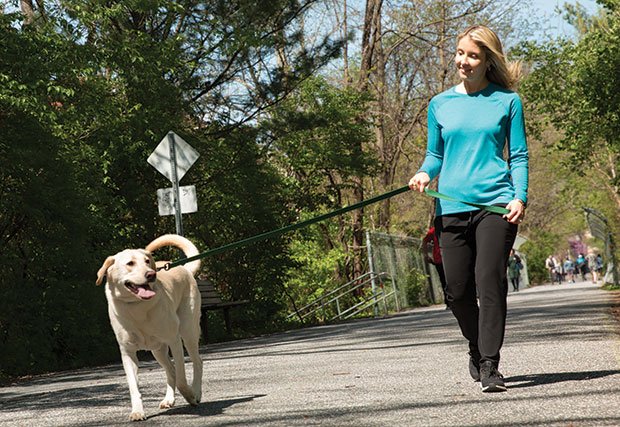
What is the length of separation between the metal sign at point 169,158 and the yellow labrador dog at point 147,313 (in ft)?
26.9

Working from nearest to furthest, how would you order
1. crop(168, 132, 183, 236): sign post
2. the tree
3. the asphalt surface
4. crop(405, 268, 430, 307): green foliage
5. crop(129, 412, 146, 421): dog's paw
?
1. the asphalt surface
2. crop(129, 412, 146, 421): dog's paw
3. crop(168, 132, 183, 236): sign post
4. the tree
5. crop(405, 268, 430, 307): green foliage

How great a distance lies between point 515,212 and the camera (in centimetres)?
611

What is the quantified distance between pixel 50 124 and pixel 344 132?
14110 mm

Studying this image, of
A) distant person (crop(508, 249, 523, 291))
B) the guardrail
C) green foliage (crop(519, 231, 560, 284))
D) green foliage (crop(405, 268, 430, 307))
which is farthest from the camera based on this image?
green foliage (crop(519, 231, 560, 284))

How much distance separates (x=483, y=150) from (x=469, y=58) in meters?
0.54

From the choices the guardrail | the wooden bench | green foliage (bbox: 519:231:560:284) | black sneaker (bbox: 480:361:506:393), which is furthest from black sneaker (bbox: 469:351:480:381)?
green foliage (bbox: 519:231:560:284)

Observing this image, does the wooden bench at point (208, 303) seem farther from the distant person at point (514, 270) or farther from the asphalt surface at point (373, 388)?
the distant person at point (514, 270)

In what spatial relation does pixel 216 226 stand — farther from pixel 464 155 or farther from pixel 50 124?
pixel 464 155

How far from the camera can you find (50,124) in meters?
14.6

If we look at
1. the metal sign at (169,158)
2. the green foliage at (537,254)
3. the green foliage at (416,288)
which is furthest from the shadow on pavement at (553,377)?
the green foliage at (537,254)

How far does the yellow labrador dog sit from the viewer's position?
6152mm

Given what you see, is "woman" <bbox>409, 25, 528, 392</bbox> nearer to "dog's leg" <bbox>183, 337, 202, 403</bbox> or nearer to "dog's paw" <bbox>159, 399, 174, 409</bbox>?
"dog's leg" <bbox>183, 337, 202, 403</bbox>

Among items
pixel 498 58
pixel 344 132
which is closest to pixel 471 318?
pixel 498 58

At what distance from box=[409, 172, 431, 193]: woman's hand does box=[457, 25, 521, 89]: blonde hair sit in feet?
2.36
